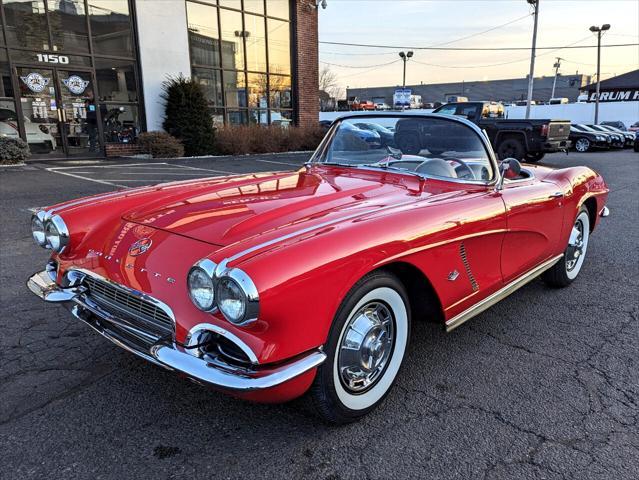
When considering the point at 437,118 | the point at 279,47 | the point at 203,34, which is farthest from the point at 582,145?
the point at 437,118

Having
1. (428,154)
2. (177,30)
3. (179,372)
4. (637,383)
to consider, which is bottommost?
(637,383)

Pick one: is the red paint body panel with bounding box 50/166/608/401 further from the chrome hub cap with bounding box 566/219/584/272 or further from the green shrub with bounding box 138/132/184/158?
the green shrub with bounding box 138/132/184/158

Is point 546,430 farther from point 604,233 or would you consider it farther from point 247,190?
point 604,233

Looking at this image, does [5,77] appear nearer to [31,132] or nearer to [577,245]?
[31,132]

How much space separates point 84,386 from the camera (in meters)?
2.57

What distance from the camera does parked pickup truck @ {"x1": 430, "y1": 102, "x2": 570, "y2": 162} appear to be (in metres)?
13.2

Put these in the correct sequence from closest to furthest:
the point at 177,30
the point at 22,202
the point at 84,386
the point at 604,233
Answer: the point at 84,386
the point at 604,233
the point at 22,202
the point at 177,30

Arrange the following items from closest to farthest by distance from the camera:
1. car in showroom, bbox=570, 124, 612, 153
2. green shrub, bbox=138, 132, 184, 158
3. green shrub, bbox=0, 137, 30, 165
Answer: green shrub, bbox=0, 137, 30, 165
green shrub, bbox=138, 132, 184, 158
car in showroom, bbox=570, 124, 612, 153

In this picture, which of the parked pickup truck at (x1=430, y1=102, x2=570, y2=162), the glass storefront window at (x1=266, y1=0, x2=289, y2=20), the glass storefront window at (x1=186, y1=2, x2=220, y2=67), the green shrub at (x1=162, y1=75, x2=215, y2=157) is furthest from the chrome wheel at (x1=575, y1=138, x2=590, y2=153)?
the green shrub at (x1=162, y1=75, x2=215, y2=157)

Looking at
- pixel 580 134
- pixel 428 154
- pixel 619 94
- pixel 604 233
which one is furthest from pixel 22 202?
pixel 619 94

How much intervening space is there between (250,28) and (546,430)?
17.2 m

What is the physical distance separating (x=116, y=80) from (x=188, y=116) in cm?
227

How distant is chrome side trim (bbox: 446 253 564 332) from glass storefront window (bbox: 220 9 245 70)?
49.1 feet

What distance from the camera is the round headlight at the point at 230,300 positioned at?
1810mm
